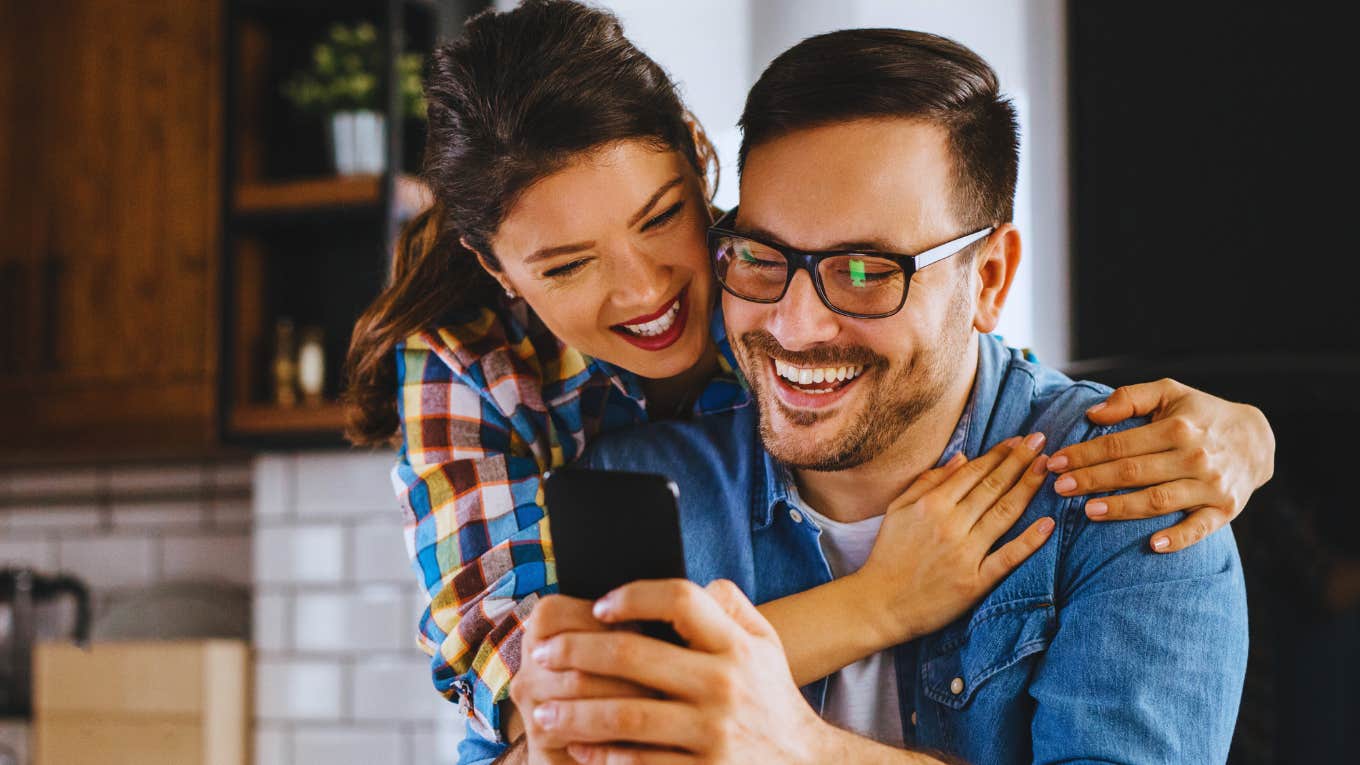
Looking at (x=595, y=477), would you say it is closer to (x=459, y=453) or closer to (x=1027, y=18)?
(x=459, y=453)

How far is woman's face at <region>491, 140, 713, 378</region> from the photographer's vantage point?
3.70 ft

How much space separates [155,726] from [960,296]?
1946mm

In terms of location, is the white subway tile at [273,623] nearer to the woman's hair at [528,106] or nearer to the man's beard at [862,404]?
the woman's hair at [528,106]

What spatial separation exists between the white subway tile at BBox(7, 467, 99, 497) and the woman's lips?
2337mm

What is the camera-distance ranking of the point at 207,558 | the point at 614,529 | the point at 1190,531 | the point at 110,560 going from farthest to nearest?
the point at 110,560 → the point at 207,558 → the point at 1190,531 → the point at 614,529

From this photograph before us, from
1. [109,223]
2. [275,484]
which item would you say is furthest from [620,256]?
[109,223]

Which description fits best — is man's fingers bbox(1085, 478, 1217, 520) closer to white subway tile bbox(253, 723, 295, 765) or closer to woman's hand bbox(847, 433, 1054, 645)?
woman's hand bbox(847, 433, 1054, 645)

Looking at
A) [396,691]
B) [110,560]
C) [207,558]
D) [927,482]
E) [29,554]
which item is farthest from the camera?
[29,554]

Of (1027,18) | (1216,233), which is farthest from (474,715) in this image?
(1027,18)

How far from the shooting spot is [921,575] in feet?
3.43

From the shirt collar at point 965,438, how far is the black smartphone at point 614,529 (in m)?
0.41

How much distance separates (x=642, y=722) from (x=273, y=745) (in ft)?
6.07

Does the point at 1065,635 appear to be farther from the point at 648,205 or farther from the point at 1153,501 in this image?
the point at 648,205

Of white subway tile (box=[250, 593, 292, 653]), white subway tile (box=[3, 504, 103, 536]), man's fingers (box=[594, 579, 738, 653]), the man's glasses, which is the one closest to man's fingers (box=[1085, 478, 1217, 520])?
the man's glasses
